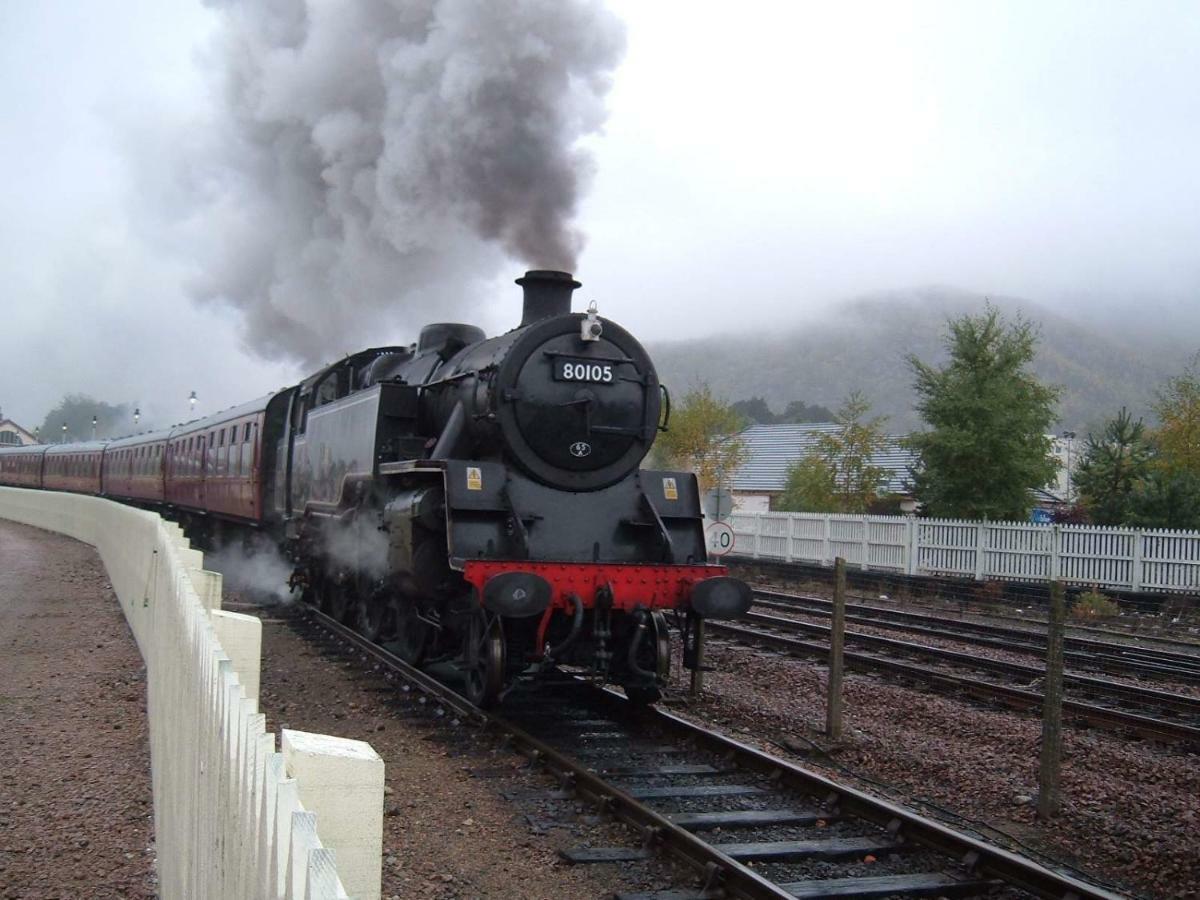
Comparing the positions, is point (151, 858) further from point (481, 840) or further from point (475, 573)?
point (475, 573)

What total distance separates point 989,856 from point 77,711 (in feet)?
19.1

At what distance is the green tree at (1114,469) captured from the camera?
76.5 ft

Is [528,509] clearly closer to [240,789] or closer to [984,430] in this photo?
[240,789]

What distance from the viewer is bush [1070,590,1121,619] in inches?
696

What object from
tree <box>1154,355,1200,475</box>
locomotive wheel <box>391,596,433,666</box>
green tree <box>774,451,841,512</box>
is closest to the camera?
locomotive wheel <box>391,596,433,666</box>

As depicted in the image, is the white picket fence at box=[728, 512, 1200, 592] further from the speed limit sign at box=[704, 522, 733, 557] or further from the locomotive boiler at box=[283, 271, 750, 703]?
the locomotive boiler at box=[283, 271, 750, 703]

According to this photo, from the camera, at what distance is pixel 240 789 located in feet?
8.82

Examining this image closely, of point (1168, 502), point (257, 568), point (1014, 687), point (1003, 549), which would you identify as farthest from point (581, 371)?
point (1168, 502)

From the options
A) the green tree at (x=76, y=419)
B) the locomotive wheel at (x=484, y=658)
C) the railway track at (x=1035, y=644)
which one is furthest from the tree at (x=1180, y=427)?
the green tree at (x=76, y=419)

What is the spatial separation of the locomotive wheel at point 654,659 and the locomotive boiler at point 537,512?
0.01 meters

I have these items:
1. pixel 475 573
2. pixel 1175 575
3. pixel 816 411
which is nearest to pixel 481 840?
pixel 475 573

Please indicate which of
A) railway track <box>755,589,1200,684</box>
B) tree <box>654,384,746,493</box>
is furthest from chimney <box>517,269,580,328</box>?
tree <box>654,384,746,493</box>

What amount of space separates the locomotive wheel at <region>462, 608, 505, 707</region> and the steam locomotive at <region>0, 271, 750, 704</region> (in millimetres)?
14

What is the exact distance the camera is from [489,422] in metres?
8.25
